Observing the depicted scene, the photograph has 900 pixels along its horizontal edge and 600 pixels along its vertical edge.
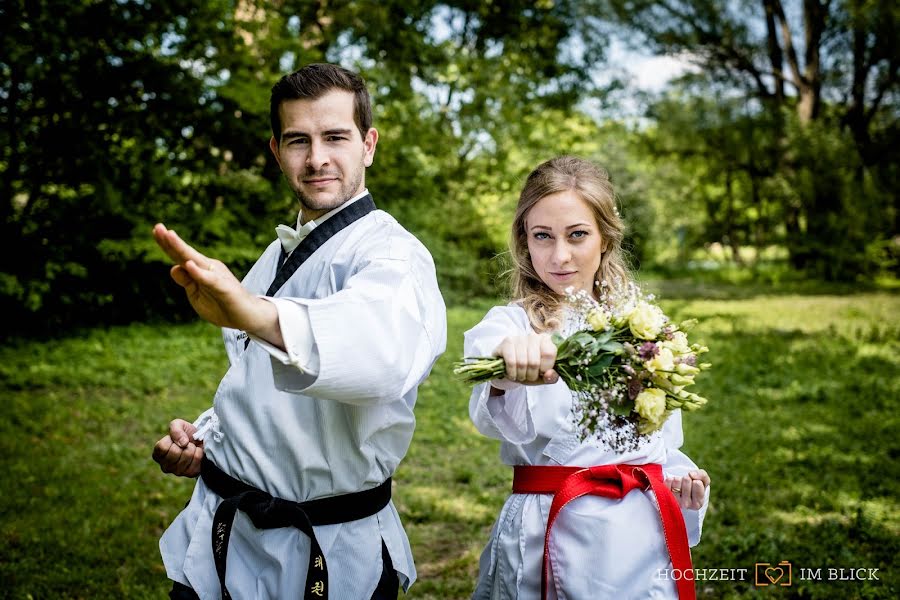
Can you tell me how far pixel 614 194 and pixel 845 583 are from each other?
2.79 meters

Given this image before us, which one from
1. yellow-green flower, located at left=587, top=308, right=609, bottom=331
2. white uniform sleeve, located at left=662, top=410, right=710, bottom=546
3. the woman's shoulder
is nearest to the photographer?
yellow-green flower, located at left=587, top=308, right=609, bottom=331

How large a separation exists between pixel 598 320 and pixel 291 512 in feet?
3.17

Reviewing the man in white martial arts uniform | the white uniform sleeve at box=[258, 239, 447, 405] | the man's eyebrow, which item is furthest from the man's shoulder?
the man's eyebrow

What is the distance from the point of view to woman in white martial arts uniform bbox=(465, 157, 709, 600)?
225cm

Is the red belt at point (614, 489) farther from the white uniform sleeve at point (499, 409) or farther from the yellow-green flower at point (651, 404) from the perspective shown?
the yellow-green flower at point (651, 404)

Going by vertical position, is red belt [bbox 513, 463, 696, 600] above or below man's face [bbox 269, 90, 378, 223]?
below

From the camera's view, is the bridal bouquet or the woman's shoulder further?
the woman's shoulder

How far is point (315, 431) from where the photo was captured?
194 cm

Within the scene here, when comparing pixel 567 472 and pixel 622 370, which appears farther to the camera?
pixel 567 472

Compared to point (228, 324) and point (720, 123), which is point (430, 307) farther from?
point (720, 123)

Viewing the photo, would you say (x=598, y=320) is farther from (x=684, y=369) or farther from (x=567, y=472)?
(x=567, y=472)

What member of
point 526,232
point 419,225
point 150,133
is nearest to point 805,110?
point 419,225

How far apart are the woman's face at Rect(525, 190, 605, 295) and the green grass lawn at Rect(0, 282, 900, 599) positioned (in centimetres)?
245

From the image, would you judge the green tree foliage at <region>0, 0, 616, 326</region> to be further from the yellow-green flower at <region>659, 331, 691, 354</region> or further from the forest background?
the yellow-green flower at <region>659, 331, 691, 354</region>
